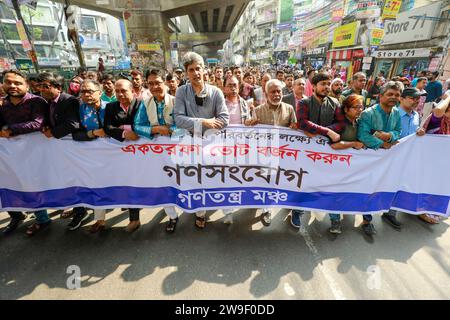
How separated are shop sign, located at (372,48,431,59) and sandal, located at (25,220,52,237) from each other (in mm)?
18259

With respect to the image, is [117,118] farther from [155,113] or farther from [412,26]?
[412,26]

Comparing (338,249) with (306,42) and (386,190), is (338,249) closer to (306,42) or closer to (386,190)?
(386,190)

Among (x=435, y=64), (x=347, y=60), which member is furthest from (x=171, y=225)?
(x=347, y=60)

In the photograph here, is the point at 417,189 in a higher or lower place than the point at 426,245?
higher

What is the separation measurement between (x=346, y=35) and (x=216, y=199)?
24.5 m

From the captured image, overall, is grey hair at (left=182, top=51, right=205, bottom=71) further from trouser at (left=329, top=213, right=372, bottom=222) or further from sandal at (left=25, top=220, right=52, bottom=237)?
sandal at (left=25, top=220, right=52, bottom=237)

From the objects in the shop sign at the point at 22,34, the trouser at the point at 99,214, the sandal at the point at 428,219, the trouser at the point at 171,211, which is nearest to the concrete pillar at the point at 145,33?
the shop sign at the point at 22,34

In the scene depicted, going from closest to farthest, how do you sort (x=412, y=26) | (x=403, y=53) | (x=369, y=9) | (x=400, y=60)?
(x=412, y=26) → (x=403, y=53) → (x=400, y=60) → (x=369, y=9)

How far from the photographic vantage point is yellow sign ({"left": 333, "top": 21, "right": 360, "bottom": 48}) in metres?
19.9

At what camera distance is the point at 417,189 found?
9.66 ft

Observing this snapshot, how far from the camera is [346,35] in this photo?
21.2 m

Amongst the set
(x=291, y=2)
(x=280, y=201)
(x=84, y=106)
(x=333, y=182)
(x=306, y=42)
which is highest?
(x=291, y=2)
